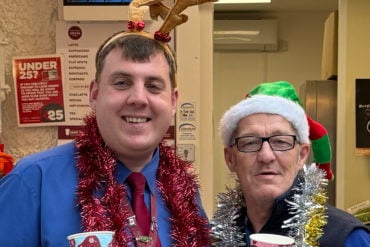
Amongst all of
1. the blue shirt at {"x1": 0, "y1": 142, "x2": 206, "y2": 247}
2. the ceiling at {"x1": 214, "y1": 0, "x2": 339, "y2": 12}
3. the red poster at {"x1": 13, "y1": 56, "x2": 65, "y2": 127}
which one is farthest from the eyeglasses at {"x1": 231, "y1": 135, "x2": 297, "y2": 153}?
the ceiling at {"x1": 214, "y1": 0, "x2": 339, "y2": 12}

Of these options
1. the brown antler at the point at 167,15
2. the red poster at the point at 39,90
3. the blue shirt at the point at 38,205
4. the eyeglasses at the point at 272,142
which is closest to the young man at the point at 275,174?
the eyeglasses at the point at 272,142

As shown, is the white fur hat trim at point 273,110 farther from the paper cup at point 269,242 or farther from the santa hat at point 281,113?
the paper cup at point 269,242

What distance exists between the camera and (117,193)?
134 centimetres

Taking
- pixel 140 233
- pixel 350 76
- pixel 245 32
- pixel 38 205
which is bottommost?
pixel 140 233

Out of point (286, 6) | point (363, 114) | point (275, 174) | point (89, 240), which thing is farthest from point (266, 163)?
point (286, 6)

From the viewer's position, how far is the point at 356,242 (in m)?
1.23

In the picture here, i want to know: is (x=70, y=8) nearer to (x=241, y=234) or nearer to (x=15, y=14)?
(x=15, y=14)

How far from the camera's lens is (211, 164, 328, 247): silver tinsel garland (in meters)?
1.29

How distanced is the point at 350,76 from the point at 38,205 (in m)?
2.68

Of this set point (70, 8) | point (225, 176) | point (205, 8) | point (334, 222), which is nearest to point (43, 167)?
point (334, 222)

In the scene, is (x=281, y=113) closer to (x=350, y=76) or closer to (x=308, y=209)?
(x=308, y=209)

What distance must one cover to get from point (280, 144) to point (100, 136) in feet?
1.63

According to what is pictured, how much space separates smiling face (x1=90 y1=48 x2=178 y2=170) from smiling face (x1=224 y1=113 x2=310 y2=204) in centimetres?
24

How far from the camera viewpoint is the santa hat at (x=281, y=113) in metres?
1.40
